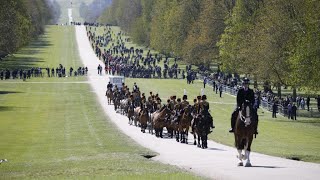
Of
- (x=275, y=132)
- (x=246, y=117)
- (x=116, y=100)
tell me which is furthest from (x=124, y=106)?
(x=246, y=117)

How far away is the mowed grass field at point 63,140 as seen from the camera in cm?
2850

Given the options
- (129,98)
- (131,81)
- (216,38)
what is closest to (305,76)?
(129,98)

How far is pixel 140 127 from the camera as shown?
53031 mm

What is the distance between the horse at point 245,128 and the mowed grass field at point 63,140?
7.65ft

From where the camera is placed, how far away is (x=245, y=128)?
1126 inches

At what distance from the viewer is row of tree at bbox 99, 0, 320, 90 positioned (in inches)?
2630

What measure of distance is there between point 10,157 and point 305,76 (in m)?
33.9

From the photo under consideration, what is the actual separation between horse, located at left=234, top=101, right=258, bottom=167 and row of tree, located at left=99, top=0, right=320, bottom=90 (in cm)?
3623

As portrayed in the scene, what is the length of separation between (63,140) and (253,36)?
44.4m

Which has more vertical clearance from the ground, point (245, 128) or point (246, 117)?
point (246, 117)

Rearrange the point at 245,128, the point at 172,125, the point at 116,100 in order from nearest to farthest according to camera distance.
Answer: the point at 245,128 → the point at 172,125 → the point at 116,100

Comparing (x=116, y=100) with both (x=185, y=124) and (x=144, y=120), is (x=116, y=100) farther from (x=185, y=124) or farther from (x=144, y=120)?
(x=185, y=124)

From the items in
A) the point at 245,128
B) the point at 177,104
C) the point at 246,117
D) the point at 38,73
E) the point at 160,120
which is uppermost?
the point at 246,117

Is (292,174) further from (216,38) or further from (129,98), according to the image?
(216,38)
